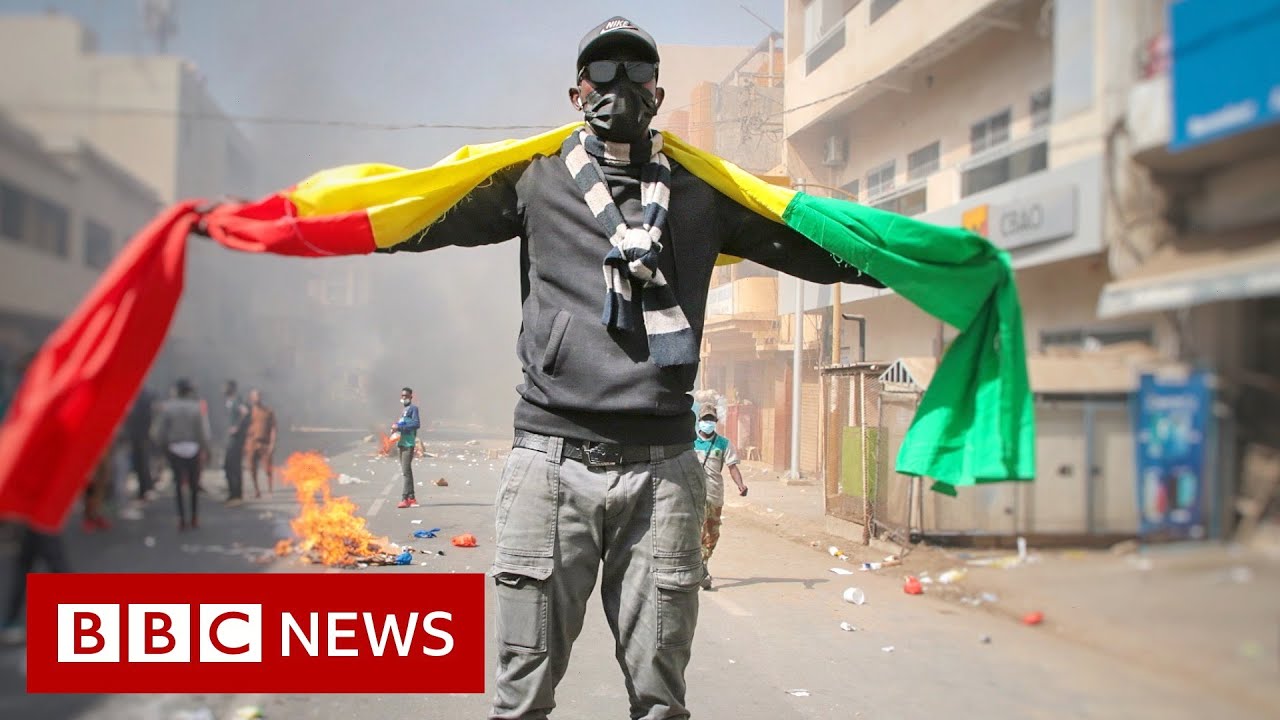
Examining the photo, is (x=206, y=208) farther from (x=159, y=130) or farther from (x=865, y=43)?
(x=865, y=43)

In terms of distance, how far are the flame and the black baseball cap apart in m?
1.60

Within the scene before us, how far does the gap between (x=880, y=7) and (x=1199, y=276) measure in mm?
1133

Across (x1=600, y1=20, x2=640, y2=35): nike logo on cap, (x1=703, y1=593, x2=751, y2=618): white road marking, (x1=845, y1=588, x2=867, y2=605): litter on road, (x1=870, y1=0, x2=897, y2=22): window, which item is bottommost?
(x1=703, y1=593, x2=751, y2=618): white road marking

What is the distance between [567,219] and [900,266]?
83cm

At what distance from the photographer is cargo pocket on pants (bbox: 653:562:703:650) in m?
1.84

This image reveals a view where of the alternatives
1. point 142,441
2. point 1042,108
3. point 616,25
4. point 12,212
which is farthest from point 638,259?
point 12,212

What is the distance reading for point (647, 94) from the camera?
1967 millimetres

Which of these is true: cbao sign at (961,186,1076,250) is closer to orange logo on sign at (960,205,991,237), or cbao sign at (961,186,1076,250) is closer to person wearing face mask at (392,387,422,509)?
orange logo on sign at (960,205,991,237)

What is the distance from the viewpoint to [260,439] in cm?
259

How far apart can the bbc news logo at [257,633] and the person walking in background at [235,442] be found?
11.6 inches

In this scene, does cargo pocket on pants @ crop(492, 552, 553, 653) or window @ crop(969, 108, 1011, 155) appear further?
window @ crop(969, 108, 1011, 155)

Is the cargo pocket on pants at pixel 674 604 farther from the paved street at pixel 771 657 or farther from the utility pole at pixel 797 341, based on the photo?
the utility pole at pixel 797 341

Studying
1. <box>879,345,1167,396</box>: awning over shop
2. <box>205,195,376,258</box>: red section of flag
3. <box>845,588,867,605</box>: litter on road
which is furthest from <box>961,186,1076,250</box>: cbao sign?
<box>845,588,867,605</box>: litter on road

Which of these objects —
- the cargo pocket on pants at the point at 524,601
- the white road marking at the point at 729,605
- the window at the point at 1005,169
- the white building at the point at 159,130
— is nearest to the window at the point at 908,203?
the window at the point at 1005,169
